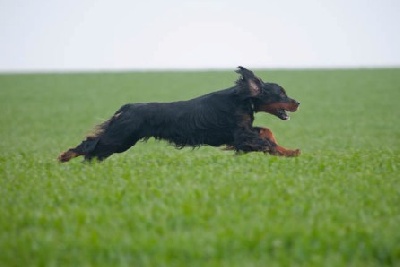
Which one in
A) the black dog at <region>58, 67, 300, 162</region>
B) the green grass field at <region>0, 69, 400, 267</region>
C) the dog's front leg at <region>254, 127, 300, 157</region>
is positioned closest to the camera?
the green grass field at <region>0, 69, 400, 267</region>

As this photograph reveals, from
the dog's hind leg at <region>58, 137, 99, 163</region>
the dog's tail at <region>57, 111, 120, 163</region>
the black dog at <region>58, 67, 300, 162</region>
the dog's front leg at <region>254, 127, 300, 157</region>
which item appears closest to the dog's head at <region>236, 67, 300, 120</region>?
the black dog at <region>58, 67, 300, 162</region>

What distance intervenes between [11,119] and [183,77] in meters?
28.6

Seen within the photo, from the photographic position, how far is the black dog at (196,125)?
36.0 ft

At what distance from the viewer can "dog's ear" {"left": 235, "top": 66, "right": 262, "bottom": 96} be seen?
1114cm

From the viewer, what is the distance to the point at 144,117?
10.9 m

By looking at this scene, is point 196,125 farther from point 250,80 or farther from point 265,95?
point 265,95

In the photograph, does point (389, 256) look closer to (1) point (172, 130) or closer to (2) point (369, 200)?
(2) point (369, 200)

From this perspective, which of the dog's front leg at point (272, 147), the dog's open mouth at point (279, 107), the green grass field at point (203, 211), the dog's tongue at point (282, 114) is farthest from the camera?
the dog's tongue at point (282, 114)

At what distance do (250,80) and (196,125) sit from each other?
1142 millimetres

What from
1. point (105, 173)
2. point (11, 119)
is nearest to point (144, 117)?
point (105, 173)

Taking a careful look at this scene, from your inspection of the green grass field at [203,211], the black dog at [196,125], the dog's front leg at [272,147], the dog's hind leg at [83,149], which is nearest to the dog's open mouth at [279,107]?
the black dog at [196,125]

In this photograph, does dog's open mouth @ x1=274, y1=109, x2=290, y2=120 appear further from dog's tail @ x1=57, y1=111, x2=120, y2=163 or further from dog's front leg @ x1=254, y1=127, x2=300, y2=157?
dog's tail @ x1=57, y1=111, x2=120, y2=163

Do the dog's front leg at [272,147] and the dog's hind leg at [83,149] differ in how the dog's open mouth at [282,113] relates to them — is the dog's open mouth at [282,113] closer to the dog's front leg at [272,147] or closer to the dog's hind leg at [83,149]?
the dog's front leg at [272,147]

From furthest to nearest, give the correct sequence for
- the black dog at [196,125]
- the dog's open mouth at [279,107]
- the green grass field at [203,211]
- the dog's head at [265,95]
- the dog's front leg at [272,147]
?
1. the dog's open mouth at [279,107]
2. the dog's head at [265,95]
3. the dog's front leg at [272,147]
4. the black dog at [196,125]
5. the green grass field at [203,211]
